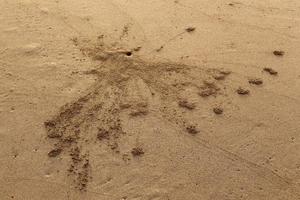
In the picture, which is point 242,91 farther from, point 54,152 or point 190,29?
point 54,152

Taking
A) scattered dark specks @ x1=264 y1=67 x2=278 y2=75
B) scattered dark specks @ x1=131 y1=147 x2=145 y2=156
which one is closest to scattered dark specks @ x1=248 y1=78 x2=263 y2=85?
scattered dark specks @ x1=264 y1=67 x2=278 y2=75

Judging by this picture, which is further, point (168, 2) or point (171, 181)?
point (168, 2)

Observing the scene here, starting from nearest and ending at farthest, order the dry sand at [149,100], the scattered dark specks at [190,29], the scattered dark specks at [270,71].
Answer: the dry sand at [149,100] < the scattered dark specks at [270,71] < the scattered dark specks at [190,29]

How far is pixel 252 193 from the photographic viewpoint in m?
3.16

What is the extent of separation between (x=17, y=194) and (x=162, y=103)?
1.22 m

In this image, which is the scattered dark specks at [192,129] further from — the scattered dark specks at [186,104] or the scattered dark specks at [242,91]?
the scattered dark specks at [242,91]

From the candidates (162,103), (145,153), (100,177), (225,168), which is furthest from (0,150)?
(225,168)

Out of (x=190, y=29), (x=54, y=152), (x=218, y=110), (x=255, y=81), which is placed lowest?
(x=54, y=152)

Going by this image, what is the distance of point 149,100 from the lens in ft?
11.8

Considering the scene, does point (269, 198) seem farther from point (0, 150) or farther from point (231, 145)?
point (0, 150)

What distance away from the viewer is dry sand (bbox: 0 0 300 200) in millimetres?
3162

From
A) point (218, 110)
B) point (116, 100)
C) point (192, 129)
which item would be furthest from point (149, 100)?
point (218, 110)

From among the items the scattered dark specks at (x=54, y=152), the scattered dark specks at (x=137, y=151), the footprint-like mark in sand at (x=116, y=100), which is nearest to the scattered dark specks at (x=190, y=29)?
the footprint-like mark in sand at (x=116, y=100)

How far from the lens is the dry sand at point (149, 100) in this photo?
3.16m
